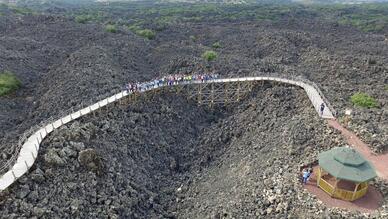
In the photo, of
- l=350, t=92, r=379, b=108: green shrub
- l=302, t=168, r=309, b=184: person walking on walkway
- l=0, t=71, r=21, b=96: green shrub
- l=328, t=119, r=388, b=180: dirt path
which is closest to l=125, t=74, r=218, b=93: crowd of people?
l=350, t=92, r=379, b=108: green shrub

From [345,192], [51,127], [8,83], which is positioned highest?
[51,127]

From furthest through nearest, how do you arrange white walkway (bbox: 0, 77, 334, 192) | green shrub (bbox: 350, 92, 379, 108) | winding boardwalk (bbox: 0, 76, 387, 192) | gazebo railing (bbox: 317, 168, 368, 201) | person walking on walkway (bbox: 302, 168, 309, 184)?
green shrub (bbox: 350, 92, 379, 108) < person walking on walkway (bbox: 302, 168, 309, 184) < winding boardwalk (bbox: 0, 76, 387, 192) < white walkway (bbox: 0, 77, 334, 192) < gazebo railing (bbox: 317, 168, 368, 201)

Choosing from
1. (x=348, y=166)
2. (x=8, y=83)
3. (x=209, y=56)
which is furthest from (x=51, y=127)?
(x=209, y=56)

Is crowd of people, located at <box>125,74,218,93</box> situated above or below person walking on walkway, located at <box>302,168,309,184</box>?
above

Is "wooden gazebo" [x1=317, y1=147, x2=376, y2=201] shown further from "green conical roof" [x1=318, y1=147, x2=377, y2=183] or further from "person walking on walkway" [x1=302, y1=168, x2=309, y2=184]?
"person walking on walkway" [x1=302, y1=168, x2=309, y2=184]

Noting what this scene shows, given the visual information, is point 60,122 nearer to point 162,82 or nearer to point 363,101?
point 162,82

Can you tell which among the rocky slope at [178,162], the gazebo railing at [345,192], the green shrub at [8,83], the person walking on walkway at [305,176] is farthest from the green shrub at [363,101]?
the green shrub at [8,83]

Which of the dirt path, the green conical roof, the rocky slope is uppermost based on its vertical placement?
the green conical roof
